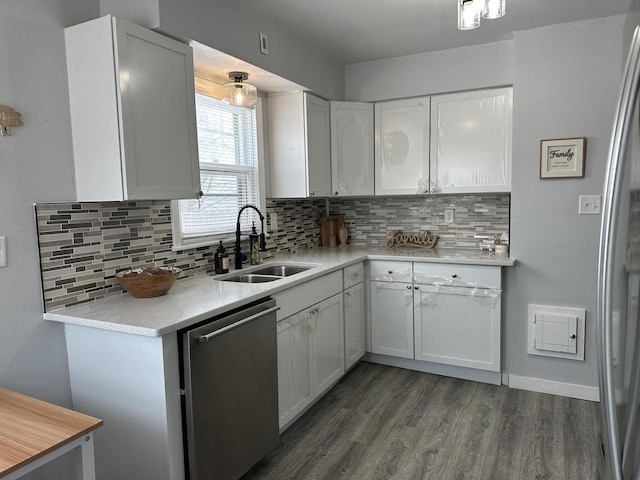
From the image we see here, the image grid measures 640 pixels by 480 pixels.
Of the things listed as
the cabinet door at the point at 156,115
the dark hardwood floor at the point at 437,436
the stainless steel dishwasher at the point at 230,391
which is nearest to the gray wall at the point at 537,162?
the dark hardwood floor at the point at 437,436

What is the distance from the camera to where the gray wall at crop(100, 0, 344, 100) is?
1.98 m

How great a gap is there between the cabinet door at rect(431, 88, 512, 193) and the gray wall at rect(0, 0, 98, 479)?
2.47m

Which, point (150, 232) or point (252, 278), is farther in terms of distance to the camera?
point (252, 278)

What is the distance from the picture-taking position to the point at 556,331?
2922 millimetres

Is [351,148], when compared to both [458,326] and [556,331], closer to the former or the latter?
[458,326]

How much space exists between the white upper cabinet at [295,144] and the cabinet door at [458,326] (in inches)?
45.9

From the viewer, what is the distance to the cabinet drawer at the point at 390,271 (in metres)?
3.26

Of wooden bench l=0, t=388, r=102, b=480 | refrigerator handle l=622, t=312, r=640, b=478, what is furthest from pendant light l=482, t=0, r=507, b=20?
wooden bench l=0, t=388, r=102, b=480

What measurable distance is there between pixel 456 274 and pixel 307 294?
1.15 meters

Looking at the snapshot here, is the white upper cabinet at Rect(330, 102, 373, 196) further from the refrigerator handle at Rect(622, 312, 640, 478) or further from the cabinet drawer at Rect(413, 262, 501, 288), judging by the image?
the refrigerator handle at Rect(622, 312, 640, 478)

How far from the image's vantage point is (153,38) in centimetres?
192

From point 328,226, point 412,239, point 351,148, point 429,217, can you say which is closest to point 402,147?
point 351,148

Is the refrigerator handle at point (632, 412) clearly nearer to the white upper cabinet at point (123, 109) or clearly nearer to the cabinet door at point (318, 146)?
the white upper cabinet at point (123, 109)

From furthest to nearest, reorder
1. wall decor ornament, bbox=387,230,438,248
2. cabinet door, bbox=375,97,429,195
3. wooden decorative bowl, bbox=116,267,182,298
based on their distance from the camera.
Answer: wall decor ornament, bbox=387,230,438,248
cabinet door, bbox=375,97,429,195
wooden decorative bowl, bbox=116,267,182,298
